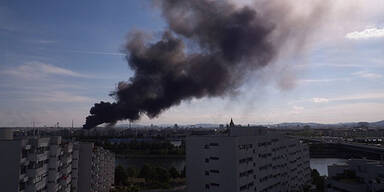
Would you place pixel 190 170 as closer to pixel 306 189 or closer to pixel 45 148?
pixel 45 148

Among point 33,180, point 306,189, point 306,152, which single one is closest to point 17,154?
point 33,180

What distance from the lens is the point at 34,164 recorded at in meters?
16.1

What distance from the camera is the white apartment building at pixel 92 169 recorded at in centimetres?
2544

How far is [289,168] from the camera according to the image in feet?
108

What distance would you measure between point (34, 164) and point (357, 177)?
76.6 ft

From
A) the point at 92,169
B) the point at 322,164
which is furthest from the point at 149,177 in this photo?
the point at 322,164

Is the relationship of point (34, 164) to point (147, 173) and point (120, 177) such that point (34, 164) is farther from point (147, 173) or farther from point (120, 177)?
point (147, 173)

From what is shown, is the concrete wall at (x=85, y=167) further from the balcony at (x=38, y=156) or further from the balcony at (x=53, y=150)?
the balcony at (x=38, y=156)

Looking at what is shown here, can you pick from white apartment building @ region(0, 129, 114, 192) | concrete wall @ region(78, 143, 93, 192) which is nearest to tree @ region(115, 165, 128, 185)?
concrete wall @ region(78, 143, 93, 192)

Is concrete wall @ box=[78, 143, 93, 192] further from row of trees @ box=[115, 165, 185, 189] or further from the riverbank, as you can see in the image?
the riverbank

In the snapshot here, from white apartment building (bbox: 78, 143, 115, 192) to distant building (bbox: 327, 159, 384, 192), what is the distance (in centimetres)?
1979

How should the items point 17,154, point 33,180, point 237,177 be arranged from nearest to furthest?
point 17,154
point 33,180
point 237,177

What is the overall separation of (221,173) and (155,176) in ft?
64.3

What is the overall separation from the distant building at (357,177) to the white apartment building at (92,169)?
64.9ft
